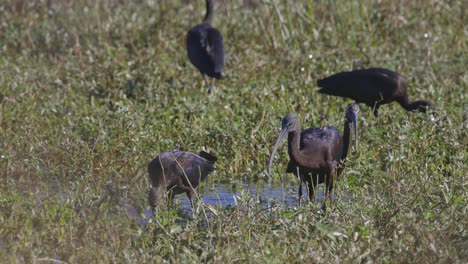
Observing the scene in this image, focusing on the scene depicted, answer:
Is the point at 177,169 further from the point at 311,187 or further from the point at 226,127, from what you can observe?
the point at 226,127

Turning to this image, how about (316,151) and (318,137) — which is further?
(318,137)

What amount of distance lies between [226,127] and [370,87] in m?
1.53

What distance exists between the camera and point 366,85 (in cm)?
888

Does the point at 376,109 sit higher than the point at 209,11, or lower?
lower

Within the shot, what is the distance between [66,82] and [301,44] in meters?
2.30

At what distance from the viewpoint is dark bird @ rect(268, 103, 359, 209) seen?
253 inches

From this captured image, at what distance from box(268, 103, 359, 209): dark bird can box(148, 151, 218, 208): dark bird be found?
507mm

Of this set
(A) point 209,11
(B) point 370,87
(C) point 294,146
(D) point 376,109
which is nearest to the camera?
(C) point 294,146

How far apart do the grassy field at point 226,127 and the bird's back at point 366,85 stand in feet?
0.44

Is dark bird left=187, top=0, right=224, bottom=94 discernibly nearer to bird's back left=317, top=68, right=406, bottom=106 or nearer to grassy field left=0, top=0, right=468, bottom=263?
grassy field left=0, top=0, right=468, bottom=263

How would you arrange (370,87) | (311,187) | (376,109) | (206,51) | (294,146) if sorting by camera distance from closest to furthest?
(294,146) < (311,187) < (376,109) < (370,87) < (206,51)

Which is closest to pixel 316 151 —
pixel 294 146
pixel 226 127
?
pixel 294 146

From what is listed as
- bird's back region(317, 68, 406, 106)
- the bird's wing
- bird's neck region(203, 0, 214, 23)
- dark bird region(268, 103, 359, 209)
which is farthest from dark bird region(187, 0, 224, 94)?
dark bird region(268, 103, 359, 209)

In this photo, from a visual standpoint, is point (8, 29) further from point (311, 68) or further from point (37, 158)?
point (37, 158)
